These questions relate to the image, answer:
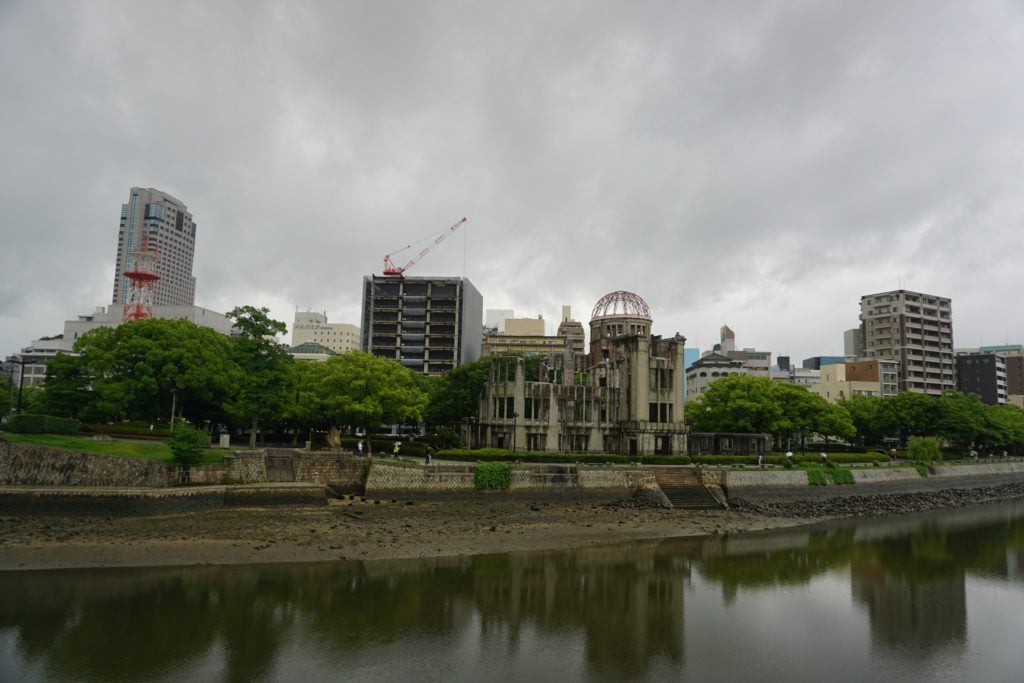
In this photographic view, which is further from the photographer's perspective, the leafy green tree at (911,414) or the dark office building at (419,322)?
the dark office building at (419,322)

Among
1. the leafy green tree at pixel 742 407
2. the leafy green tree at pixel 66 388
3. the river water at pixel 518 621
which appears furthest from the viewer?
the leafy green tree at pixel 742 407

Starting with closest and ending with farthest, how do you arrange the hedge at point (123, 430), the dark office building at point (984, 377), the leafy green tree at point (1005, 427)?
the hedge at point (123, 430) < the leafy green tree at point (1005, 427) < the dark office building at point (984, 377)

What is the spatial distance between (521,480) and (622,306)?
43896 millimetres

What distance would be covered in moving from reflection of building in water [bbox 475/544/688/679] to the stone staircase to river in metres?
17.2

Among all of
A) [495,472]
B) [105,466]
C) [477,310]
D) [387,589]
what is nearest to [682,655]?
[387,589]

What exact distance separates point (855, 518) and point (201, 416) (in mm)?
70947

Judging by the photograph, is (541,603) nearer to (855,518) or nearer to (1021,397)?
(855,518)

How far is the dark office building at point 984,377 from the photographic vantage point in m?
168

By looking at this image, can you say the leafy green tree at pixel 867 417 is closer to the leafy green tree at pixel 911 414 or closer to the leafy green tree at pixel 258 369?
the leafy green tree at pixel 911 414

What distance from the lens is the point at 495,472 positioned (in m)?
55.2

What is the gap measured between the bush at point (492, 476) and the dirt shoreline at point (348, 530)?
51.7 inches

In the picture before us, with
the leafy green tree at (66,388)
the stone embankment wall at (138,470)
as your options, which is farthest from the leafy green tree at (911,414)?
the leafy green tree at (66,388)

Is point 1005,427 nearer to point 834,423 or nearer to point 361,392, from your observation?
point 834,423

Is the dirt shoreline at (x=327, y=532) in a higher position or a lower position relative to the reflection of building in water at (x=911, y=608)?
higher
